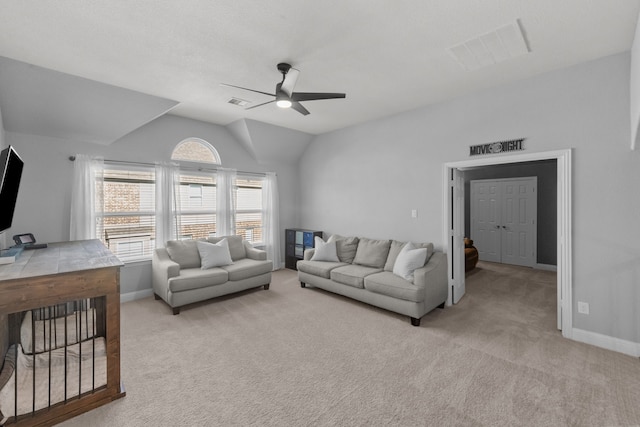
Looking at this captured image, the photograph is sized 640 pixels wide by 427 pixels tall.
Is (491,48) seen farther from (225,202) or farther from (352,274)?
(225,202)

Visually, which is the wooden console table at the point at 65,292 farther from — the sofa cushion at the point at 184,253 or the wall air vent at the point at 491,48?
the wall air vent at the point at 491,48

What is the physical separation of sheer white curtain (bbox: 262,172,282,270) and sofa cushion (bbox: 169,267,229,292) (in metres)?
1.77

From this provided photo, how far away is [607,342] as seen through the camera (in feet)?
→ 9.61

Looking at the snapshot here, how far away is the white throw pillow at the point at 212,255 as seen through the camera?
444cm

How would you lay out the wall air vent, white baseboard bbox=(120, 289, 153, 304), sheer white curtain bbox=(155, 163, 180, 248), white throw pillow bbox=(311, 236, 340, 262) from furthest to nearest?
white throw pillow bbox=(311, 236, 340, 262), sheer white curtain bbox=(155, 163, 180, 248), white baseboard bbox=(120, 289, 153, 304), the wall air vent

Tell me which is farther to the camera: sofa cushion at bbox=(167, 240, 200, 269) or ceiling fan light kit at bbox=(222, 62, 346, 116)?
sofa cushion at bbox=(167, 240, 200, 269)

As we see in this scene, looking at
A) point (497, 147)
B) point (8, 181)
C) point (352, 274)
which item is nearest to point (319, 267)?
point (352, 274)

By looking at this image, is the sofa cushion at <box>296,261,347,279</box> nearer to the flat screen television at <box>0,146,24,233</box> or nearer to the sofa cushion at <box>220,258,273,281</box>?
the sofa cushion at <box>220,258,273,281</box>

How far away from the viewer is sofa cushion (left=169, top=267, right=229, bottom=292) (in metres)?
3.81

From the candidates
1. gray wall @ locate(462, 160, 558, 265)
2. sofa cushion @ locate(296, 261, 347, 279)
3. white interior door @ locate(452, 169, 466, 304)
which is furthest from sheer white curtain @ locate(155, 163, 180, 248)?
gray wall @ locate(462, 160, 558, 265)

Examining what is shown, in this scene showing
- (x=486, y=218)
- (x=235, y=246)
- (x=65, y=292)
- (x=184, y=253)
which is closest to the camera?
(x=65, y=292)

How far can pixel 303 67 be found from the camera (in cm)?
307

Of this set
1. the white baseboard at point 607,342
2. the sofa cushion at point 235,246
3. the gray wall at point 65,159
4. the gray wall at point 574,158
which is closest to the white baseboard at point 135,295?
the gray wall at point 65,159

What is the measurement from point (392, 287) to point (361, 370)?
1.31 m
